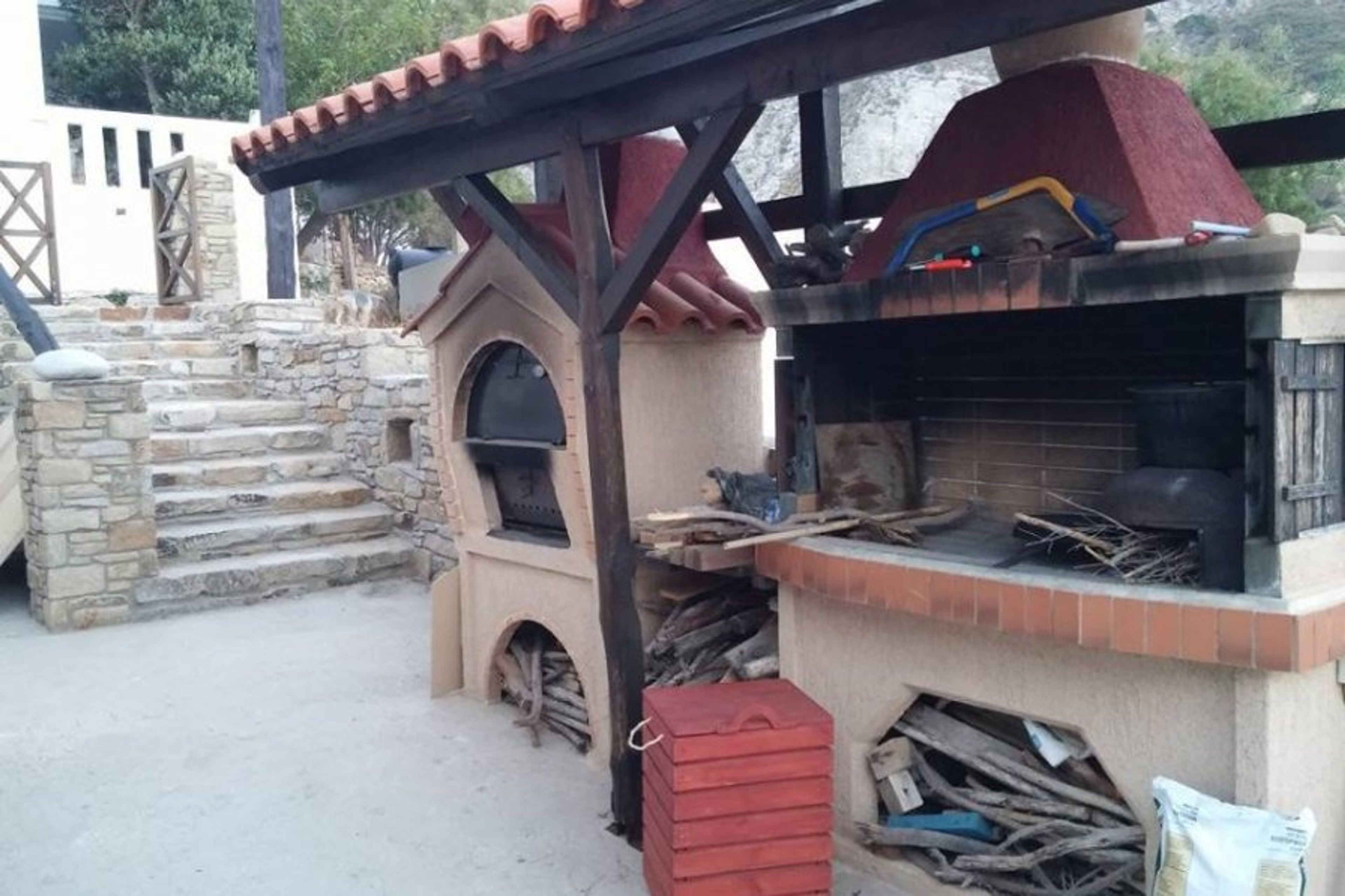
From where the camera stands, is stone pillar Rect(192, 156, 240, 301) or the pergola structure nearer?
the pergola structure

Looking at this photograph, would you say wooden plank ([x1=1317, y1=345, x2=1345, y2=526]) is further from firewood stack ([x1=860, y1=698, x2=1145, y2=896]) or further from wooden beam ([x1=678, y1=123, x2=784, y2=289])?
wooden beam ([x1=678, y1=123, x2=784, y2=289])

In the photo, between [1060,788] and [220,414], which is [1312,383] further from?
[220,414]

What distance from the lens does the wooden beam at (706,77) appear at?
2.88m

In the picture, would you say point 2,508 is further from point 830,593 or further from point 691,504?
point 830,593

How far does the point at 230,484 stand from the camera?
9117 mm

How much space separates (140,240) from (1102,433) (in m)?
14.1

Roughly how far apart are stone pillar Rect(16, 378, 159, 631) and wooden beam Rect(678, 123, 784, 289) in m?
4.67

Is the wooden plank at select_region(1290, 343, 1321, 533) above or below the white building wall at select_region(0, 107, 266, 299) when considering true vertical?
below

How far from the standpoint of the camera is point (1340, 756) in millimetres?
3115

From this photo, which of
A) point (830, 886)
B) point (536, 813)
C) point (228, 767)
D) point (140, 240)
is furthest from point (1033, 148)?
point (140, 240)

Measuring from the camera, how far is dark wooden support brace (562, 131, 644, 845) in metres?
3.95

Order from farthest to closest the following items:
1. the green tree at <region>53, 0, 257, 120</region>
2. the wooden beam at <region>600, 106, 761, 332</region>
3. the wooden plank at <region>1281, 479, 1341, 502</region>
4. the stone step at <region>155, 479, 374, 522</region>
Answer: the green tree at <region>53, 0, 257, 120</region> < the stone step at <region>155, 479, 374, 522</region> < the wooden beam at <region>600, 106, 761, 332</region> < the wooden plank at <region>1281, 479, 1341, 502</region>

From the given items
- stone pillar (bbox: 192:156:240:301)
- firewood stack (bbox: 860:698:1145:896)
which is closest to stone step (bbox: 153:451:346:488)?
stone pillar (bbox: 192:156:240:301)

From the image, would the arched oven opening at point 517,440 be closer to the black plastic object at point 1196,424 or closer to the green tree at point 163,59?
the black plastic object at point 1196,424
